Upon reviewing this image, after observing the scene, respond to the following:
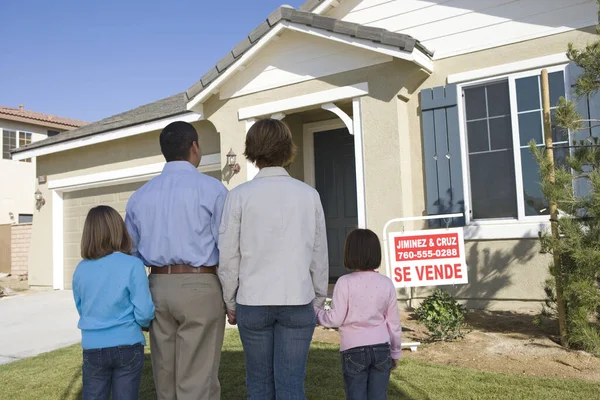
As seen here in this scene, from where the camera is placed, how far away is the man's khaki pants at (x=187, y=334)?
105 inches

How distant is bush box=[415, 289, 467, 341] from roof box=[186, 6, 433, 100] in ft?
9.56

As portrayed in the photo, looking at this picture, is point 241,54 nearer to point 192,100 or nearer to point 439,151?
point 192,100

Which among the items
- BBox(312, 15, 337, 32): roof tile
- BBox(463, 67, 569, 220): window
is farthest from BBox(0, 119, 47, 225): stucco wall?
BBox(463, 67, 569, 220): window

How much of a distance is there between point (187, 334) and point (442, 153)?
15.7 ft

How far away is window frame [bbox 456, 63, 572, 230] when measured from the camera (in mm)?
6113

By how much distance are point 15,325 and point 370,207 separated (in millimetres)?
5312

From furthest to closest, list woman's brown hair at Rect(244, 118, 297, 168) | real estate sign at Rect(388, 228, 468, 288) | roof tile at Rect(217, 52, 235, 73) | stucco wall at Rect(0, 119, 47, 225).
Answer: stucco wall at Rect(0, 119, 47, 225)
roof tile at Rect(217, 52, 235, 73)
real estate sign at Rect(388, 228, 468, 288)
woman's brown hair at Rect(244, 118, 297, 168)

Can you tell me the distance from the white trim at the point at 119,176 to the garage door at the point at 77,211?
0.48 ft

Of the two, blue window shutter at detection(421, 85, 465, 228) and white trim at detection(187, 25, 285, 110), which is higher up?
white trim at detection(187, 25, 285, 110)

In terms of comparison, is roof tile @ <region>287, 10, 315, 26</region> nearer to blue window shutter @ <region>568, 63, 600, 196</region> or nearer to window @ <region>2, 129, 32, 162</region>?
blue window shutter @ <region>568, 63, 600, 196</region>

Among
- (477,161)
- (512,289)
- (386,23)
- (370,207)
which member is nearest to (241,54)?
(386,23)

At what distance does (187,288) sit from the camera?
2674 mm

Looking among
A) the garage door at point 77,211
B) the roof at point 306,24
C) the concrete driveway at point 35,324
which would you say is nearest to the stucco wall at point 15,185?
the garage door at point 77,211

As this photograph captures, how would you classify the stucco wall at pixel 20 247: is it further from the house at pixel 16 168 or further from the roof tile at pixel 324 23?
the roof tile at pixel 324 23
